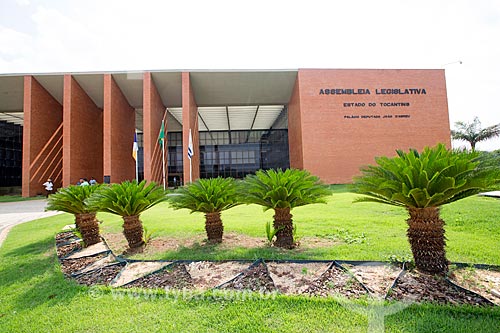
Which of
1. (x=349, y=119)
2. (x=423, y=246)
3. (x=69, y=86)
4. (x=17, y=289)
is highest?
(x=69, y=86)

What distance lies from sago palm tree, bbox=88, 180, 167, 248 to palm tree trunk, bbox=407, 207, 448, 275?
16.0ft

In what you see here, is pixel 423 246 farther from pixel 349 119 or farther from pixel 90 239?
pixel 349 119

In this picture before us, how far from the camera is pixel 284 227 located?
504 cm

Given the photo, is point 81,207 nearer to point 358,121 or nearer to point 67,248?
point 67,248

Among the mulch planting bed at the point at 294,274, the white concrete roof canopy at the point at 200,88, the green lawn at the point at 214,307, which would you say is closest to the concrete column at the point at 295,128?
the white concrete roof canopy at the point at 200,88

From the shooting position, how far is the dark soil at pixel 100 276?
3.88 m

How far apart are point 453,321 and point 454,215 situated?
6.27m

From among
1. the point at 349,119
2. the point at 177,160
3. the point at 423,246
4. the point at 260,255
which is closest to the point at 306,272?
the point at 260,255

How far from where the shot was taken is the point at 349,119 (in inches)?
857

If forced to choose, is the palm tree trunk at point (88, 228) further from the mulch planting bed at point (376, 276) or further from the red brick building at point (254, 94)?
the red brick building at point (254, 94)

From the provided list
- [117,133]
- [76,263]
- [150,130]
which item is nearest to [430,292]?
[76,263]

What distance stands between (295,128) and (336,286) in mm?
21889

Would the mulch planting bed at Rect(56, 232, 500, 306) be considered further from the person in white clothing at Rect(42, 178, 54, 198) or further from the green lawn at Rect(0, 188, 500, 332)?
the person in white clothing at Rect(42, 178, 54, 198)

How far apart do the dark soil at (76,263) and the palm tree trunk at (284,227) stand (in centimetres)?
369
